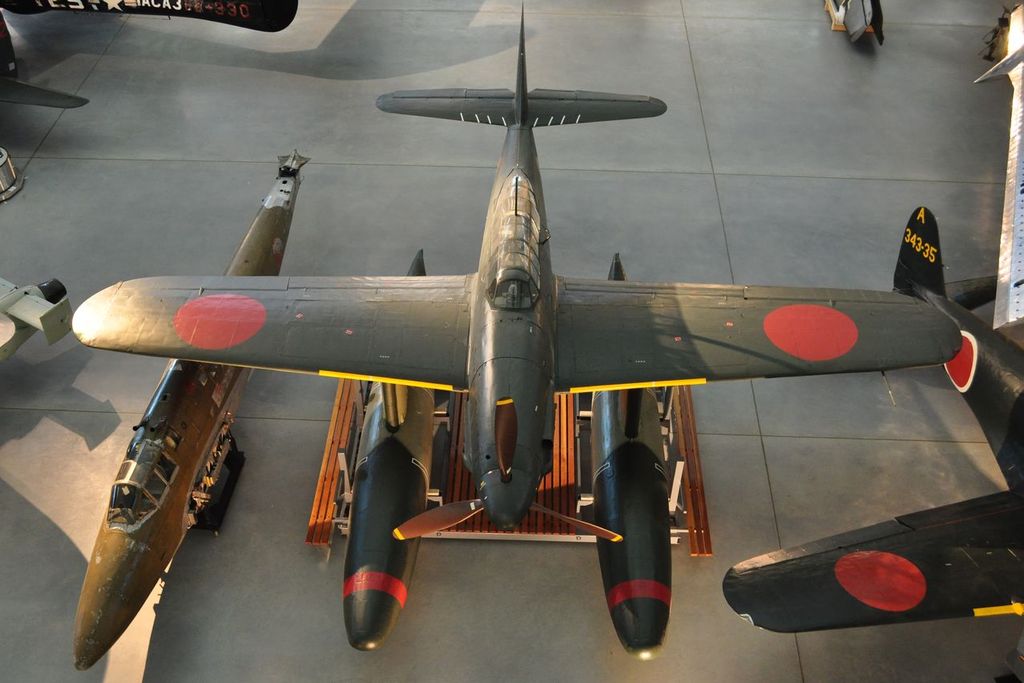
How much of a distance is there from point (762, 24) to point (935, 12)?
3.74 meters

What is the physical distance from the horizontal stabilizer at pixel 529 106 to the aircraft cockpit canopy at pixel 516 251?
173 centimetres

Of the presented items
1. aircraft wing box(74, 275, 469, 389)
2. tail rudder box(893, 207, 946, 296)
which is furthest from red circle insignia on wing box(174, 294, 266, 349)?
tail rudder box(893, 207, 946, 296)

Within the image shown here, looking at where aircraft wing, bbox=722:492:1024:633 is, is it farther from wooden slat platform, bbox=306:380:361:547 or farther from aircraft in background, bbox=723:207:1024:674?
wooden slat platform, bbox=306:380:361:547

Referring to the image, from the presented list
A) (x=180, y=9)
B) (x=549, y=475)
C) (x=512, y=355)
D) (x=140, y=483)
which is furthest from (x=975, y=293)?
(x=180, y=9)

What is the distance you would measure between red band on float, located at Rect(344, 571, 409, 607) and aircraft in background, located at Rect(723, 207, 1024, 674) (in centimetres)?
280

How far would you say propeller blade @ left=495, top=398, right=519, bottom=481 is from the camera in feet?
20.7

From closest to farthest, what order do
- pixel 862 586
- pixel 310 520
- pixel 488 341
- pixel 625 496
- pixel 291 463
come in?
pixel 862 586, pixel 488 341, pixel 625 496, pixel 310 520, pixel 291 463

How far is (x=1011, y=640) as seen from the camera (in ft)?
25.5

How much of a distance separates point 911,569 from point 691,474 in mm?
2431

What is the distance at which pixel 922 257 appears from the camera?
Result: 9656mm

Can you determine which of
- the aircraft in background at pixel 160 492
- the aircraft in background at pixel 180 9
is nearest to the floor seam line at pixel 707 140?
the aircraft in background at pixel 160 492

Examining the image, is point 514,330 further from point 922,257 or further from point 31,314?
point 31,314

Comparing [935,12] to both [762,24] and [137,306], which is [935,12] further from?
[137,306]

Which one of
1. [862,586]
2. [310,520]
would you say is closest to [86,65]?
[310,520]
